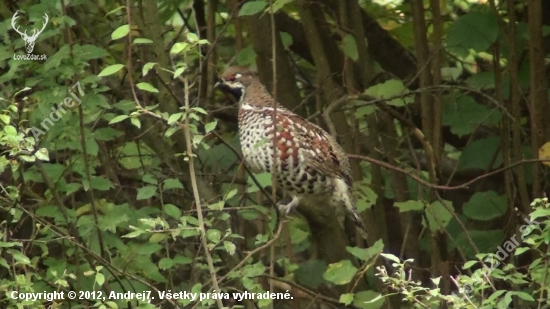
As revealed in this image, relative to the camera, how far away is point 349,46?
5.34 meters

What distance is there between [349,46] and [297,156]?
656 mm

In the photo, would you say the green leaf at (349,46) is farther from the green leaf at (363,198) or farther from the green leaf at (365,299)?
the green leaf at (365,299)

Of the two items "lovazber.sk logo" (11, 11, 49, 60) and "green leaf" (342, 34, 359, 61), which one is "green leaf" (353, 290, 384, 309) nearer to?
"green leaf" (342, 34, 359, 61)

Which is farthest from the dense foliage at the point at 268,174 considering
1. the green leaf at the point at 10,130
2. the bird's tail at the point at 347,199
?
the green leaf at the point at 10,130

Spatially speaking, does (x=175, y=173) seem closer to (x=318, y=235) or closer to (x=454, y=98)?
(x=318, y=235)

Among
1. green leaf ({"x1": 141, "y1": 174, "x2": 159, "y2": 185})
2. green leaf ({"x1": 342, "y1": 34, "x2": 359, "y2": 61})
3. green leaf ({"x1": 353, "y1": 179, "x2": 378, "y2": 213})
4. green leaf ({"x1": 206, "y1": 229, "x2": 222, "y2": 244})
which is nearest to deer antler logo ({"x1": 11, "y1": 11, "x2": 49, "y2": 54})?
green leaf ({"x1": 141, "y1": 174, "x2": 159, "y2": 185})

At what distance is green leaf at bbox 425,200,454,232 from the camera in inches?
204

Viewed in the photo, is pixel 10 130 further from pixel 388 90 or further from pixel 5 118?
pixel 388 90

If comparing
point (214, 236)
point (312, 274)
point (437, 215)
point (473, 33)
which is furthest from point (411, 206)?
point (214, 236)

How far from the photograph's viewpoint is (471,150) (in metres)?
5.67

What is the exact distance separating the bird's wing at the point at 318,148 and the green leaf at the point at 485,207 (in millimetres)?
743

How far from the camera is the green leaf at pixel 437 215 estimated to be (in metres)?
5.19

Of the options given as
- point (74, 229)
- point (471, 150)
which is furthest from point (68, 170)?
point (471, 150)

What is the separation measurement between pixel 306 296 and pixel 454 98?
1375 millimetres
